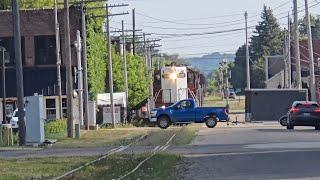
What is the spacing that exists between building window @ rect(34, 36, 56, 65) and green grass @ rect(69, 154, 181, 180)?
43553mm

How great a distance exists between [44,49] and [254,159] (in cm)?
4770

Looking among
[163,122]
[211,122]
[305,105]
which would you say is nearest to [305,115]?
[305,105]

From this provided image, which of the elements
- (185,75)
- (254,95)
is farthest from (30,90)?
(254,95)

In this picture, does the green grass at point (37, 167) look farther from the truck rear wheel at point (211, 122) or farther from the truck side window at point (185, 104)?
the truck side window at point (185, 104)

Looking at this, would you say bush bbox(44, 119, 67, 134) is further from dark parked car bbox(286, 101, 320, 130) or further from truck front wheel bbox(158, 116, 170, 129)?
dark parked car bbox(286, 101, 320, 130)

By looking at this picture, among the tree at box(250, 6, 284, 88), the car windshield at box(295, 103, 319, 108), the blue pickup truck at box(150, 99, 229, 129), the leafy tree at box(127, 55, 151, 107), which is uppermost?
the tree at box(250, 6, 284, 88)

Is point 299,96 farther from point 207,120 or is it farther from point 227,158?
point 227,158

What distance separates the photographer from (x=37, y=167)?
23.3 metres

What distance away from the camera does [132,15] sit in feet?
282

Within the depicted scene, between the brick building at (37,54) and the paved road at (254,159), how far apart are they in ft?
119

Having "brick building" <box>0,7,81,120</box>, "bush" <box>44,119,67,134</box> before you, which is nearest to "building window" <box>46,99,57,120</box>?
"brick building" <box>0,7,81,120</box>

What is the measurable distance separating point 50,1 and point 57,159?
6811 cm

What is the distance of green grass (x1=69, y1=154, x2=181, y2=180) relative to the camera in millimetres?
19594

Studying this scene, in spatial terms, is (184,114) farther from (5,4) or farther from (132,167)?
(5,4)
